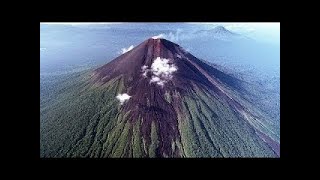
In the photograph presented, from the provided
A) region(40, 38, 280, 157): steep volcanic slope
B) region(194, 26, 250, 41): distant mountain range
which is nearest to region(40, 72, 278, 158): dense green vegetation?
region(40, 38, 280, 157): steep volcanic slope

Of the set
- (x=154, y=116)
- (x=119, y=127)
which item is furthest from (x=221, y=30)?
(x=119, y=127)

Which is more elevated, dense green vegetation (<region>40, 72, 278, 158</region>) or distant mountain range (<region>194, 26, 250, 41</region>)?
distant mountain range (<region>194, 26, 250, 41</region>)

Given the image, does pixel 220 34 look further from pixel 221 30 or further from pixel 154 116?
pixel 154 116

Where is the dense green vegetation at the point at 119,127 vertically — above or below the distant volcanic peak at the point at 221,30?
below

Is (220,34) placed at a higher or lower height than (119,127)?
higher

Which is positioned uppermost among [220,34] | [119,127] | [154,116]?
[220,34]

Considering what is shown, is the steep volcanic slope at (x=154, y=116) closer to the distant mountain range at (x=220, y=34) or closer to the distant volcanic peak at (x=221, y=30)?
the distant mountain range at (x=220, y=34)

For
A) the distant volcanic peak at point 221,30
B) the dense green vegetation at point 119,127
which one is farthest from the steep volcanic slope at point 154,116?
the distant volcanic peak at point 221,30

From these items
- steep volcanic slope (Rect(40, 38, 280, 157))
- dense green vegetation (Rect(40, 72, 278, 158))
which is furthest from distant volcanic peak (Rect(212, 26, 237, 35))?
dense green vegetation (Rect(40, 72, 278, 158))

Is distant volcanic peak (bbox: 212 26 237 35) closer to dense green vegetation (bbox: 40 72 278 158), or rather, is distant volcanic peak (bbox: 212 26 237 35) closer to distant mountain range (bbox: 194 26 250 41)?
distant mountain range (bbox: 194 26 250 41)
